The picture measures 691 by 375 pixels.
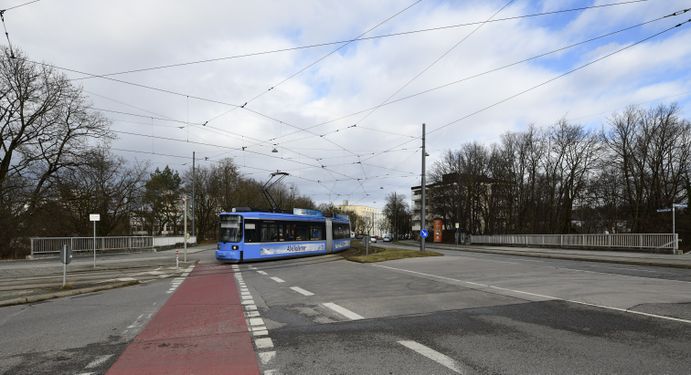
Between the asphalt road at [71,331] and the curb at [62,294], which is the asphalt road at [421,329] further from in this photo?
the curb at [62,294]

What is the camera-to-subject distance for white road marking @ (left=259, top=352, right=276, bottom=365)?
6062mm

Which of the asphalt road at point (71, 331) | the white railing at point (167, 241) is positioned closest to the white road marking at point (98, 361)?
the asphalt road at point (71, 331)

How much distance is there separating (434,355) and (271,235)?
22.7 meters

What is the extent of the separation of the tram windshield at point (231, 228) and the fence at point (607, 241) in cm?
2692

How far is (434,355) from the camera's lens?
6199 mm

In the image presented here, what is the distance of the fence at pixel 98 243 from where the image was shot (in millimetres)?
33312

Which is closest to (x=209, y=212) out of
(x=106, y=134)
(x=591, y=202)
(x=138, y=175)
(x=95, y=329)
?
(x=138, y=175)

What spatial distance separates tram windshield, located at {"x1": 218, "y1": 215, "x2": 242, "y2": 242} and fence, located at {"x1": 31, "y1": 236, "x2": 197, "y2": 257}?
931 cm

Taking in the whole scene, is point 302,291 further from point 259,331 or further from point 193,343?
point 193,343

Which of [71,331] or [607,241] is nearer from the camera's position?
[71,331]

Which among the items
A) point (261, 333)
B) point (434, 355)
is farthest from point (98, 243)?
point (434, 355)

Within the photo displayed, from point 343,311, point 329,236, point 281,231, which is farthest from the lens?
point 329,236

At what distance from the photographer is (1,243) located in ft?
104

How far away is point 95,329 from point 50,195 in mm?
31159
